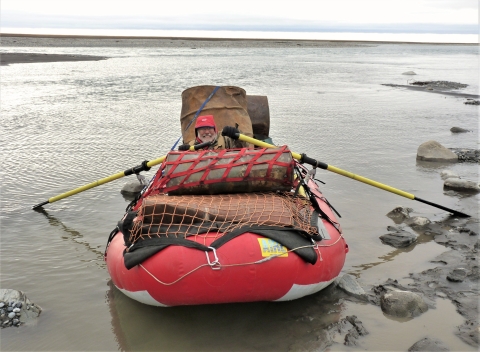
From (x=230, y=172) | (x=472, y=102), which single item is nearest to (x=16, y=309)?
(x=230, y=172)

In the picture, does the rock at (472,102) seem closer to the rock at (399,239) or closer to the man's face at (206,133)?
the rock at (399,239)

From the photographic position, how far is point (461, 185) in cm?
854

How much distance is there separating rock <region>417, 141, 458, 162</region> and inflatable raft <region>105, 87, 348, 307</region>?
6.04 metres

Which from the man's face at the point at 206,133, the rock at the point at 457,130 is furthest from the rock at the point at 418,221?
the rock at the point at 457,130

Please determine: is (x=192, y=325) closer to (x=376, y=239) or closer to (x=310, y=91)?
(x=376, y=239)

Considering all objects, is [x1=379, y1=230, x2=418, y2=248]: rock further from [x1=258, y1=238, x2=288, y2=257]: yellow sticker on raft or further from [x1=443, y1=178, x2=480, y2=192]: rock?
[x1=258, y1=238, x2=288, y2=257]: yellow sticker on raft

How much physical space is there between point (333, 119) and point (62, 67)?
23342 mm

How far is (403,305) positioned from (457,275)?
1071 millimetres

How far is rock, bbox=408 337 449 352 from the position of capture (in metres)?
4.16

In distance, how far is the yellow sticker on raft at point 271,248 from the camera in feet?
13.4

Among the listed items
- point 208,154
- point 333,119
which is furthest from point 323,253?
point 333,119

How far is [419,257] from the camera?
6082mm

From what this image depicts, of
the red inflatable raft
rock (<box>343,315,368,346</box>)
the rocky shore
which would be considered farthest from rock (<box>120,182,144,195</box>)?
the rocky shore

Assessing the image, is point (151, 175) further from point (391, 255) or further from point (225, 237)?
point (225, 237)
